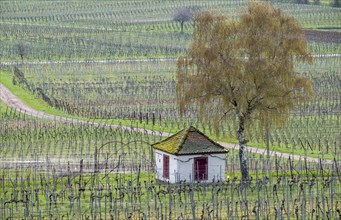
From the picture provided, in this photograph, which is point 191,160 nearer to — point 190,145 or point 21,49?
point 190,145

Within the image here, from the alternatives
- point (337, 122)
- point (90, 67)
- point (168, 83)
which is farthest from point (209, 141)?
point (90, 67)

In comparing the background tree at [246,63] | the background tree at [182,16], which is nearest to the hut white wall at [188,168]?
the background tree at [246,63]

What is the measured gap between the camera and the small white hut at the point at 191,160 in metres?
56.9

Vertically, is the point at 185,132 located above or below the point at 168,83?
below

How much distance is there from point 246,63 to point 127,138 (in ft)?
38.6

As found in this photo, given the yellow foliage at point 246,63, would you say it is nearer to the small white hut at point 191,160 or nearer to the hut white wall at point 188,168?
the small white hut at point 191,160

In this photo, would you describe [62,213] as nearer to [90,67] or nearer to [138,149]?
[138,149]

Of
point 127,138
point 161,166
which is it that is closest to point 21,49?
point 127,138

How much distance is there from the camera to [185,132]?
5816cm

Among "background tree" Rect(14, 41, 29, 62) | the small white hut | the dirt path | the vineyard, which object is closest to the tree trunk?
the vineyard

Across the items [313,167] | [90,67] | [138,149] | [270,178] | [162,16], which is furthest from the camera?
[162,16]

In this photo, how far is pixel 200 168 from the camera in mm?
57062

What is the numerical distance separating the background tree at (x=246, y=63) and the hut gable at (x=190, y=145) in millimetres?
970

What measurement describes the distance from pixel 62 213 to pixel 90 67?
171 ft
